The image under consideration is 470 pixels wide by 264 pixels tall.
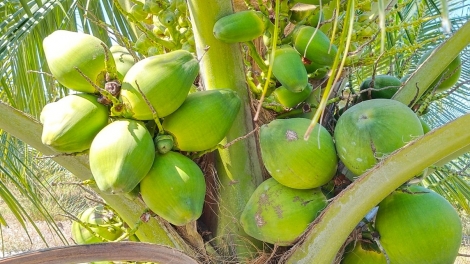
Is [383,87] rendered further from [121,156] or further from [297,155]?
[121,156]

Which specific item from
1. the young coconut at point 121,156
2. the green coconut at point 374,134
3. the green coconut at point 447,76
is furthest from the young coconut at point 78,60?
the green coconut at point 447,76

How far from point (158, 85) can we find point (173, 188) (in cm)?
18

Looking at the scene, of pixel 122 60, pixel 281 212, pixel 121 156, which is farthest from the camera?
pixel 122 60

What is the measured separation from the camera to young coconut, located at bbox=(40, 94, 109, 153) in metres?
0.86

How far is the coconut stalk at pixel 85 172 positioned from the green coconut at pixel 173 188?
115mm

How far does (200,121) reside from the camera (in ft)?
2.95

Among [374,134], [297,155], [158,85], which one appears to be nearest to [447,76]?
[374,134]

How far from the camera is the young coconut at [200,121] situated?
90 centimetres

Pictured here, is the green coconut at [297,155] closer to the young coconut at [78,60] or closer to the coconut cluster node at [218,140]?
the coconut cluster node at [218,140]

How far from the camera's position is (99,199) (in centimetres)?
114

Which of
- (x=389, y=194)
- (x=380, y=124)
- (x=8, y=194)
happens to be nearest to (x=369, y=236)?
(x=389, y=194)

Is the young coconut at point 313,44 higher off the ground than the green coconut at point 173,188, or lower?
higher

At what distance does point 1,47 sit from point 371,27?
0.96 metres

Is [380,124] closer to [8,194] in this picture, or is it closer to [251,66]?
[251,66]
